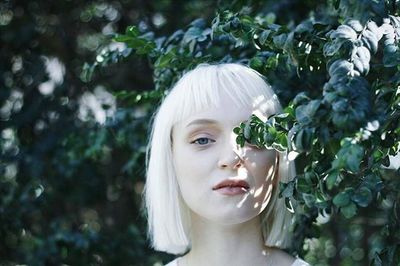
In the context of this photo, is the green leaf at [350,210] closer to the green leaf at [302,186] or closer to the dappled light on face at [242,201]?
the green leaf at [302,186]

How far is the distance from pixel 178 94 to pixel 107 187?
1.66 meters

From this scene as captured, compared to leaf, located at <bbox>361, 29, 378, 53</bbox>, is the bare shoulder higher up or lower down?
lower down

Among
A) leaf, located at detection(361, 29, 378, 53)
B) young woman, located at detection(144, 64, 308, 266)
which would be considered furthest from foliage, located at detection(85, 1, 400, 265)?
young woman, located at detection(144, 64, 308, 266)

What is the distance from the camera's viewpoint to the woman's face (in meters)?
1.96

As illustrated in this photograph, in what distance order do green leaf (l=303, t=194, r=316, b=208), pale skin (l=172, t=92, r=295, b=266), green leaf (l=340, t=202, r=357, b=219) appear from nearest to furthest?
green leaf (l=340, t=202, r=357, b=219) → green leaf (l=303, t=194, r=316, b=208) → pale skin (l=172, t=92, r=295, b=266)

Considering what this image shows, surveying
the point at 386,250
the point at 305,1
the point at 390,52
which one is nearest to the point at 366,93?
the point at 390,52

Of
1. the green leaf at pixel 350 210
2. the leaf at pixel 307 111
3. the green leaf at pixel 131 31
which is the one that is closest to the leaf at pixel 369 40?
the leaf at pixel 307 111

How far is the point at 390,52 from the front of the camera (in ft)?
5.31

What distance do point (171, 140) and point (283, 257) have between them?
42cm

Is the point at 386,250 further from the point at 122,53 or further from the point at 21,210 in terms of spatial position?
the point at 21,210

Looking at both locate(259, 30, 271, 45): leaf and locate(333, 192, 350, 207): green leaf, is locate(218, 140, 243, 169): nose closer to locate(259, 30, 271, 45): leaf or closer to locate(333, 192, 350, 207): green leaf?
locate(259, 30, 271, 45): leaf

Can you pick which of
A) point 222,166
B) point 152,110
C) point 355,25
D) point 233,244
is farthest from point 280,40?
point 152,110

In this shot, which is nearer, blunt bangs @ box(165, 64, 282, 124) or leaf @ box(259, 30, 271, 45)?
leaf @ box(259, 30, 271, 45)

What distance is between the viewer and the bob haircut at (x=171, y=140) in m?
2.01
